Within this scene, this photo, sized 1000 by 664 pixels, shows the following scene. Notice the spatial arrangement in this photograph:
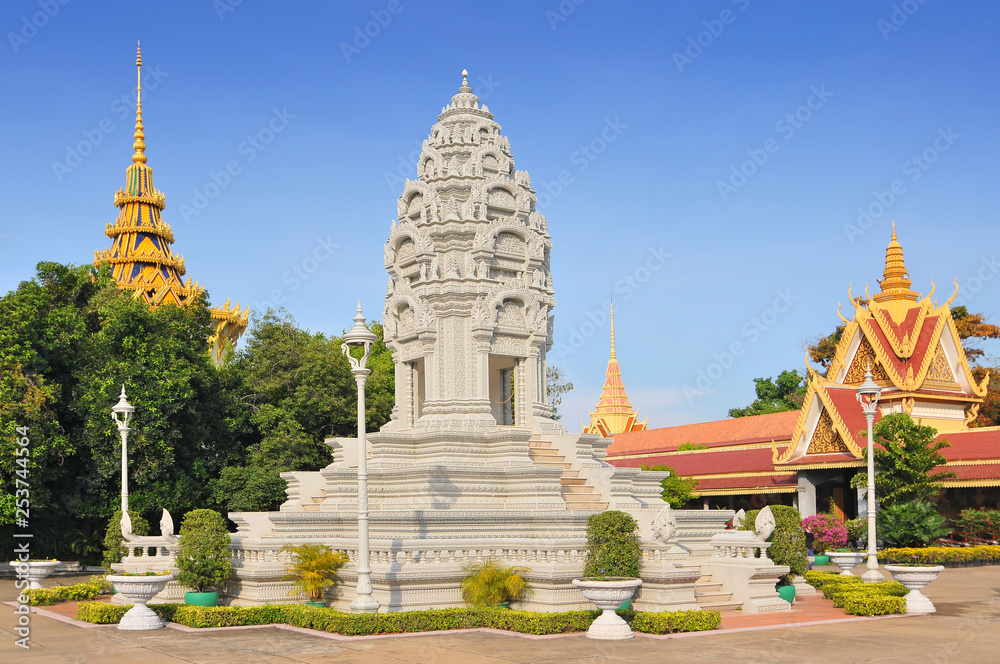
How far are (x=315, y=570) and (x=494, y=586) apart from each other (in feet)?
10.2

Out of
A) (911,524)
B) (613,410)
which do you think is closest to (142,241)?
(613,410)

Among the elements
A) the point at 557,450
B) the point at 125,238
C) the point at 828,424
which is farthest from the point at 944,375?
the point at 125,238

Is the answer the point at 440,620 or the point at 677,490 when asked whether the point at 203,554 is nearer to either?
the point at 440,620

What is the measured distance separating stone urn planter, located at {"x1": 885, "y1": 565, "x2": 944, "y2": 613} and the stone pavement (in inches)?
30.2

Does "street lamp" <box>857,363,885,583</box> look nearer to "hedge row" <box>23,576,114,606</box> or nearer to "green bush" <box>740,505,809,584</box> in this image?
"green bush" <box>740,505,809,584</box>

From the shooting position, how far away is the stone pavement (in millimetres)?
12562

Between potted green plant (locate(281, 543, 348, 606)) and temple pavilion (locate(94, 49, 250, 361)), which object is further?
temple pavilion (locate(94, 49, 250, 361))

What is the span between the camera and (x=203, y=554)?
17734mm

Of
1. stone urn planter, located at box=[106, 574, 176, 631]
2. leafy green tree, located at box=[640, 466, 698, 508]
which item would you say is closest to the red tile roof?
leafy green tree, located at box=[640, 466, 698, 508]

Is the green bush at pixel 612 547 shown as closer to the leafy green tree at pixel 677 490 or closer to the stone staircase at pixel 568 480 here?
the stone staircase at pixel 568 480

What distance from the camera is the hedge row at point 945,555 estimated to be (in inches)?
1094

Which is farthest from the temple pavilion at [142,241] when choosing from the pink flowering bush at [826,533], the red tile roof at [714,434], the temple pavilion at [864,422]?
the pink flowering bush at [826,533]

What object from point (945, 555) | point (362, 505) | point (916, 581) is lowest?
point (945, 555)

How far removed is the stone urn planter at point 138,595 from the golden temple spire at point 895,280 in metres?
30.2
